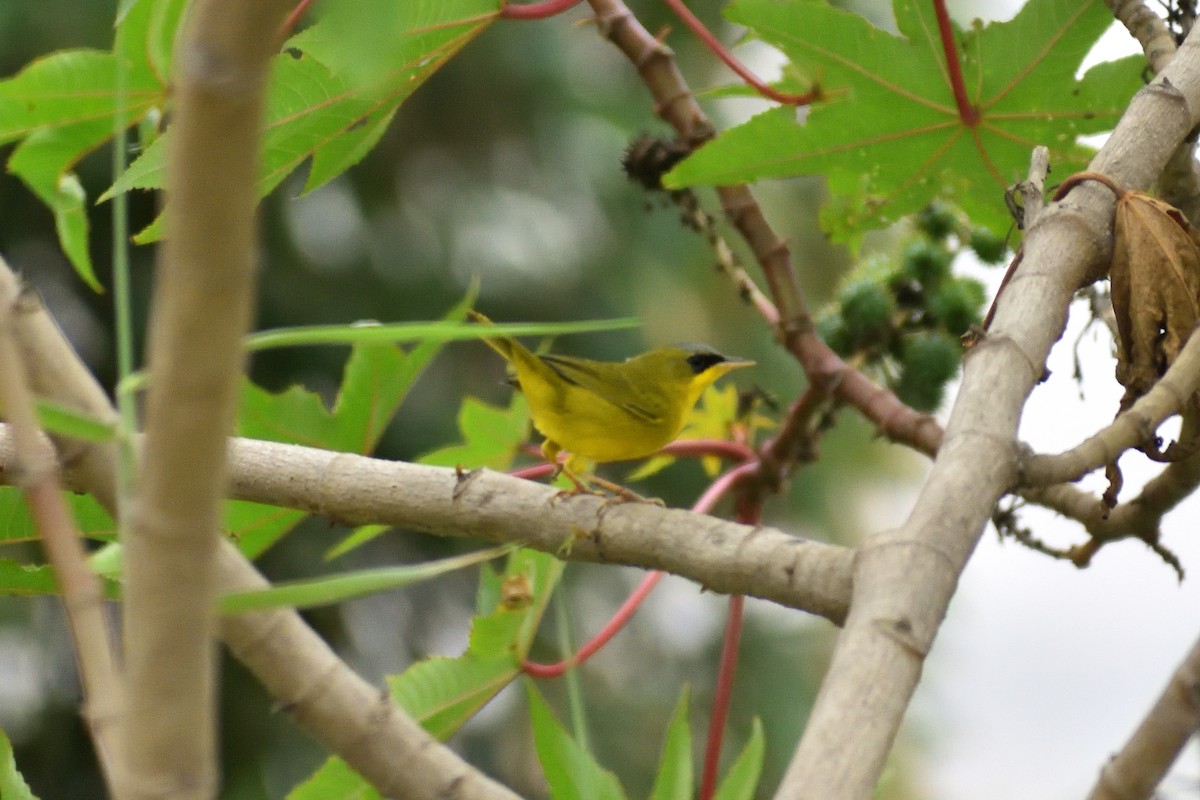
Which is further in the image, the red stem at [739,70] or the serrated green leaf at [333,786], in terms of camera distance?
the red stem at [739,70]

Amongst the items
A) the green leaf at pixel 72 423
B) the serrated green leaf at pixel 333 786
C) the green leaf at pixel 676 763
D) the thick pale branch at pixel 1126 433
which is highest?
the thick pale branch at pixel 1126 433

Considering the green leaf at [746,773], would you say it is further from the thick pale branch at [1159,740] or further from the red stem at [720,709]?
the thick pale branch at [1159,740]

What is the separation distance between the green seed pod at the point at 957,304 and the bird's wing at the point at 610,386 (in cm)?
40

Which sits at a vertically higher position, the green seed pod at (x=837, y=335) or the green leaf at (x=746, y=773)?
the green seed pod at (x=837, y=335)

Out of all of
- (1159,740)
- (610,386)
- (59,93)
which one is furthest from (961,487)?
(610,386)

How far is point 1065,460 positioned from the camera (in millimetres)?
688

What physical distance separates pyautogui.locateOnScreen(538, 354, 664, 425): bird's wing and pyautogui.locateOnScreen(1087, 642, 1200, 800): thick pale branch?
120 centimetres

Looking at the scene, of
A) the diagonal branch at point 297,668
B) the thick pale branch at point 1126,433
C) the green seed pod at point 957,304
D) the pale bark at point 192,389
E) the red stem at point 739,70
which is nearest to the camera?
the pale bark at point 192,389

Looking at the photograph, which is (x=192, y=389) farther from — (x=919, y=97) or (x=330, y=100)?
(x=919, y=97)

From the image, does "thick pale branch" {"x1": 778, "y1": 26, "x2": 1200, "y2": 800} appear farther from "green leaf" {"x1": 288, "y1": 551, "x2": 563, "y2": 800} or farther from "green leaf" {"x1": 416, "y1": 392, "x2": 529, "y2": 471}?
"green leaf" {"x1": 416, "y1": 392, "x2": 529, "y2": 471}

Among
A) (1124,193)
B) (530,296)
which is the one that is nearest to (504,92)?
(530,296)

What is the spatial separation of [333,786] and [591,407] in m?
0.74

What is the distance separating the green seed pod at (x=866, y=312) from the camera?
1571 mm

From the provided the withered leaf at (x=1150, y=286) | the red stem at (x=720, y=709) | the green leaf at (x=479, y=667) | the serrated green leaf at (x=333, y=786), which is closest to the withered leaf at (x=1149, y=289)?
the withered leaf at (x=1150, y=286)
